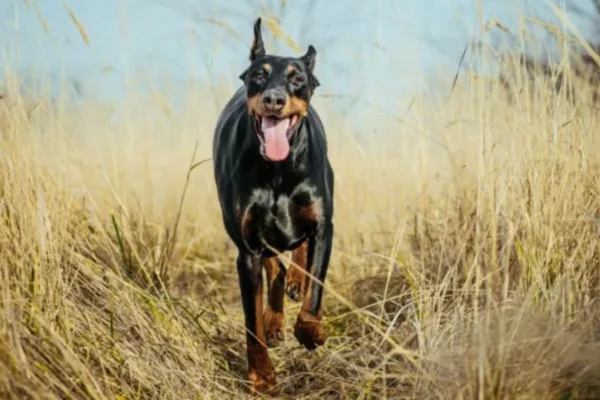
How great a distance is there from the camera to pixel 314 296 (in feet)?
12.0

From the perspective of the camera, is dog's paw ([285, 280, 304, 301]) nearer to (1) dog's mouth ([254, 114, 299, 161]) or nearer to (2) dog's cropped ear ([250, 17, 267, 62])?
(1) dog's mouth ([254, 114, 299, 161])

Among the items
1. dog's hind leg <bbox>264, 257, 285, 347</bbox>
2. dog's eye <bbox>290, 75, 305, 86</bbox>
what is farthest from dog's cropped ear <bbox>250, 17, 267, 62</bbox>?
dog's hind leg <bbox>264, 257, 285, 347</bbox>

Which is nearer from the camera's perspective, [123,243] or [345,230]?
[123,243]

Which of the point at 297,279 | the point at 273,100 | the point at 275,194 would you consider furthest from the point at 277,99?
the point at 297,279

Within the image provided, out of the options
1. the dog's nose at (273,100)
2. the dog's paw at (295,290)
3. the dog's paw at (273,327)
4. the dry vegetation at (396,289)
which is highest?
the dog's nose at (273,100)

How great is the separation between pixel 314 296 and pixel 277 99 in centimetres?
82

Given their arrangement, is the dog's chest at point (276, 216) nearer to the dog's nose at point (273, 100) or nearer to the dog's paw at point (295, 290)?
the dog's nose at point (273, 100)

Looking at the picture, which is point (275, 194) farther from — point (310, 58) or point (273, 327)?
point (273, 327)

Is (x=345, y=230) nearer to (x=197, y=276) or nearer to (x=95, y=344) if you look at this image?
(x=197, y=276)

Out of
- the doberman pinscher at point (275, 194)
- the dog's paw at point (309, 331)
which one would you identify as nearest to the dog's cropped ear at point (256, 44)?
the doberman pinscher at point (275, 194)

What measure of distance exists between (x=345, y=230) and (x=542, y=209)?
2.44 meters

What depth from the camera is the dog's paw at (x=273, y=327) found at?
13.6ft

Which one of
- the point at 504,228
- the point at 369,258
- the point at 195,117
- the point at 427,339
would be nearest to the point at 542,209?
the point at 504,228

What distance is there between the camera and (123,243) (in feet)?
13.8
